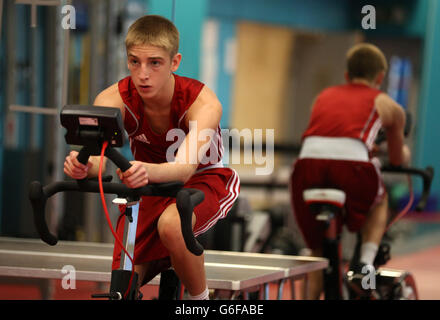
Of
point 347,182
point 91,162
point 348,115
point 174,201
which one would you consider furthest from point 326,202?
point 91,162

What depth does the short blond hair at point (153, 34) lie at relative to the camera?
228cm

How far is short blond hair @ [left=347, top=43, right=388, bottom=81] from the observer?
11.9ft

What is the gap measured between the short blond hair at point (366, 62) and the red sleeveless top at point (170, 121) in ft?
4.35

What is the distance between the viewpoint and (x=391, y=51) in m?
9.02

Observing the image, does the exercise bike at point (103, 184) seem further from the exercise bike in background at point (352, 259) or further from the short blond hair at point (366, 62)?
the short blond hair at point (366, 62)

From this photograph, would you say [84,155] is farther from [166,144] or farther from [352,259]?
[352,259]

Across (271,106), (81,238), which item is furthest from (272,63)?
(81,238)

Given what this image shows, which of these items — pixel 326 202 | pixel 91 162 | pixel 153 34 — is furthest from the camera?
pixel 326 202

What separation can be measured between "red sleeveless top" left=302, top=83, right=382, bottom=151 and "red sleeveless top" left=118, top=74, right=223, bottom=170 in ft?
3.92

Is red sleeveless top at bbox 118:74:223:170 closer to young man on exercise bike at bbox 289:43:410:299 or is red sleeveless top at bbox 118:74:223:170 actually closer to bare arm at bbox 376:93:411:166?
young man on exercise bike at bbox 289:43:410:299

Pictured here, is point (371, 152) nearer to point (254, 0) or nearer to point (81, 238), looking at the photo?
point (81, 238)

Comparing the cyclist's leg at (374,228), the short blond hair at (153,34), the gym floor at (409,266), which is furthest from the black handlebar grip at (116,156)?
the cyclist's leg at (374,228)

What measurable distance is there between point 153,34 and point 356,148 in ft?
5.35

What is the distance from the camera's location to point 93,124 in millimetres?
1905
